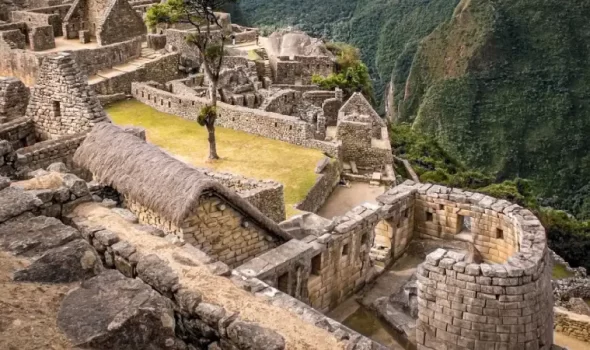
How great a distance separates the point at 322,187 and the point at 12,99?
30.0ft

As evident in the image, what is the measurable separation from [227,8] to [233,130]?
1548 inches

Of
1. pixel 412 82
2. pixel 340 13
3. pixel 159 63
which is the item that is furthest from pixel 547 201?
pixel 340 13

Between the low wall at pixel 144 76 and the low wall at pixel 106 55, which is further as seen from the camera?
the low wall at pixel 106 55

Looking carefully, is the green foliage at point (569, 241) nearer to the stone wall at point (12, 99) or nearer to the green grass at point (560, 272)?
the green grass at point (560, 272)

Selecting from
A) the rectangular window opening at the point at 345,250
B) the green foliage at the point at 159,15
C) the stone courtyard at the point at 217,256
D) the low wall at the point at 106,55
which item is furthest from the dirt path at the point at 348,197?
the green foliage at the point at 159,15

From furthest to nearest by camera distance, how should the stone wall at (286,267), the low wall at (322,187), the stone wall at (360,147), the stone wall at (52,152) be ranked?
the stone wall at (360,147), the low wall at (322,187), the stone wall at (52,152), the stone wall at (286,267)

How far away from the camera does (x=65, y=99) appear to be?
981cm

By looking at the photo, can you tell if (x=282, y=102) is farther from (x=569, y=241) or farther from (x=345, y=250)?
(x=345, y=250)

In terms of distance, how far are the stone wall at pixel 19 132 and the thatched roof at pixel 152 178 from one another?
203 centimetres

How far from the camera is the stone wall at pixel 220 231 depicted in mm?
7148

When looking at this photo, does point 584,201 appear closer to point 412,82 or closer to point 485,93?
point 485,93

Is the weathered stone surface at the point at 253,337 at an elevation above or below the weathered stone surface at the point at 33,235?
below

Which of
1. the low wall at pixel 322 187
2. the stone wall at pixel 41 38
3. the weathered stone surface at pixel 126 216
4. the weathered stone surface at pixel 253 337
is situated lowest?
the low wall at pixel 322 187

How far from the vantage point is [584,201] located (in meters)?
Answer: 56.9
